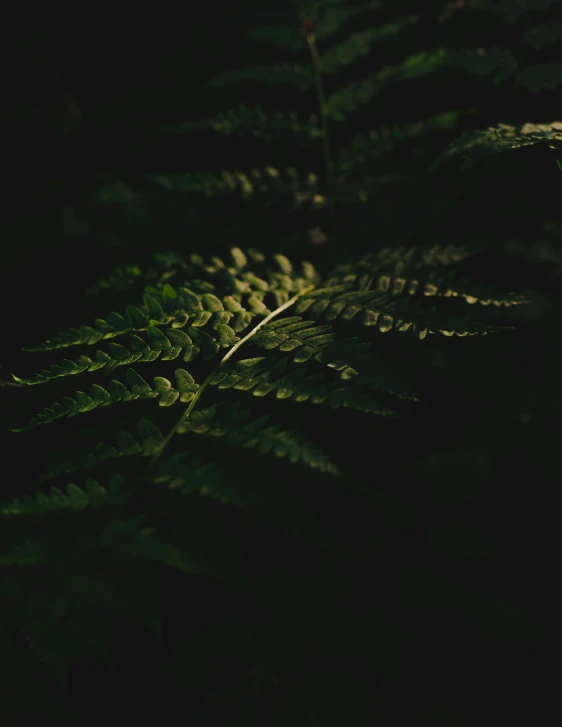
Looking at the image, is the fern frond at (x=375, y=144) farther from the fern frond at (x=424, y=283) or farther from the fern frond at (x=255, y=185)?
the fern frond at (x=424, y=283)

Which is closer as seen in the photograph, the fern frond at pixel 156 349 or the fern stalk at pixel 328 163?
the fern frond at pixel 156 349

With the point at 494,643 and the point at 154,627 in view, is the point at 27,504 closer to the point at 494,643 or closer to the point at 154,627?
the point at 154,627

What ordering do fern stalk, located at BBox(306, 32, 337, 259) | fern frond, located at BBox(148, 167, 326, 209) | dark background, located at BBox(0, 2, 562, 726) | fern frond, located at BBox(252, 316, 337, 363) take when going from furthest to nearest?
fern stalk, located at BBox(306, 32, 337, 259) < fern frond, located at BBox(148, 167, 326, 209) < dark background, located at BBox(0, 2, 562, 726) < fern frond, located at BBox(252, 316, 337, 363)

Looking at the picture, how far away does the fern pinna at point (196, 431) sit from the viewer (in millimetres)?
940

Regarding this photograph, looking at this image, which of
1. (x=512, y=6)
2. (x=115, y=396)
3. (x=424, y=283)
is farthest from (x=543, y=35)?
(x=115, y=396)

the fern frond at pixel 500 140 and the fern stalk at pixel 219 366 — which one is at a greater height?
the fern frond at pixel 500 140

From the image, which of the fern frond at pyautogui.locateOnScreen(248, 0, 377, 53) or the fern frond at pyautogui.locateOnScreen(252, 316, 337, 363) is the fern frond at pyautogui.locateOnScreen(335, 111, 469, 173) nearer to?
the fern frond at pyautogui.locateOnScreen(248, 0, 377, 53)

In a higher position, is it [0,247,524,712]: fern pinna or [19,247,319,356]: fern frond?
[19,247,319,356]: fern frond

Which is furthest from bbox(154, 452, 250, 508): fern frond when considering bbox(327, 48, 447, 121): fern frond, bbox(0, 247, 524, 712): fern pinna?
bbox(327, 48, 447, 121): fern frond

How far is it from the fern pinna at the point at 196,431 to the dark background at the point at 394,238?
26 cm

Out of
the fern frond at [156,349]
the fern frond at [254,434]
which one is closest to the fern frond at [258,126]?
the fern frond at [156,349]

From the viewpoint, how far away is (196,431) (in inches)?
42.1

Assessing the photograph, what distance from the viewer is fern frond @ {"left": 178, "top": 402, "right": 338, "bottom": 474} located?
0.96 metres

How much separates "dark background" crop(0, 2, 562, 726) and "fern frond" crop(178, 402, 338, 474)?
0.47 meters
